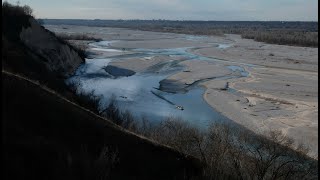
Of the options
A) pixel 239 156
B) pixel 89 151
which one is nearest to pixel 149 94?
pixel 239 156

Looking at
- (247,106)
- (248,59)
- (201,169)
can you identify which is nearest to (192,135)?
(201,169)

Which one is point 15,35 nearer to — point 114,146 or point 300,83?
point 300,83

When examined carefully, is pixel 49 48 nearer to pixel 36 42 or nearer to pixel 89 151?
pixel 36 42

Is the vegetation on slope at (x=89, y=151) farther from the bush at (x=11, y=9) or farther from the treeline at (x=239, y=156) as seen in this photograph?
the bush at (x=11, y=9)

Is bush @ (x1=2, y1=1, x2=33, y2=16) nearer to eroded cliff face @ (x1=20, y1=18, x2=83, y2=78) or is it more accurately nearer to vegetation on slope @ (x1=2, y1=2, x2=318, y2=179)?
eroded cliff face @ (x1=20, y1=18, x2=83, y2=78)

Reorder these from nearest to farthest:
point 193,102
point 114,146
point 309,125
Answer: point 114,146 < point 309,125 < point 193,102

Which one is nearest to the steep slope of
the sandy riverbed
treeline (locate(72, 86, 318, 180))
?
the sandy riverbed
